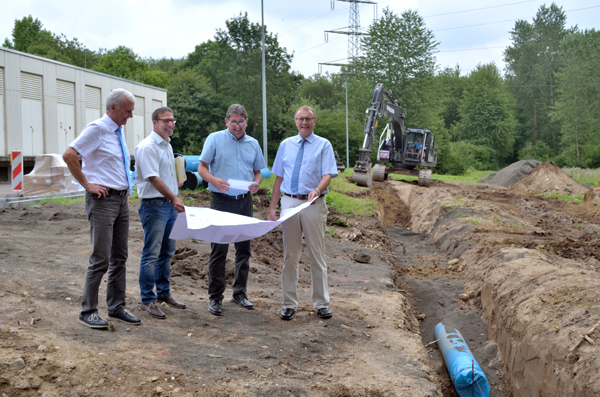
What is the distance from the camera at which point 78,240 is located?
8.75 m

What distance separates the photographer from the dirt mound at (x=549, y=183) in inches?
1043

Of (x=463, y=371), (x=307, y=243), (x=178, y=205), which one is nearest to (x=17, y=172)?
(x=178, y=205)

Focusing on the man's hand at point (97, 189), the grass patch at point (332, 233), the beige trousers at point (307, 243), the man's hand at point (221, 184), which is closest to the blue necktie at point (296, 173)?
the beige trousers at point (307, 243)

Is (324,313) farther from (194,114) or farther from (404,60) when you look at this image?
(404,60)

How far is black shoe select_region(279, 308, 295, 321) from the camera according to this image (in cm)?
574

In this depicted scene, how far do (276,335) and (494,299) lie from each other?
384cm

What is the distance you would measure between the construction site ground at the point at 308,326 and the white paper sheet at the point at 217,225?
89 centimetres

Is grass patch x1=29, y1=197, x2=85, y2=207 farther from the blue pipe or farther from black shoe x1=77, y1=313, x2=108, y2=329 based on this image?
the blue pipe

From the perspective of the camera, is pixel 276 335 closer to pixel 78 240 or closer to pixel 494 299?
pixel 494 299

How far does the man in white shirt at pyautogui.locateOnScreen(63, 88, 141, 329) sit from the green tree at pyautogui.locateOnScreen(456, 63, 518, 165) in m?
61.4

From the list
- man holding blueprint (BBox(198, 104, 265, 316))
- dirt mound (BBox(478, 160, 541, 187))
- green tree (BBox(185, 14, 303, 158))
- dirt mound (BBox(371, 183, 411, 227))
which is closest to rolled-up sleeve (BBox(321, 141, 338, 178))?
man holding blueprint (BBox(198, 104, 265, 316))

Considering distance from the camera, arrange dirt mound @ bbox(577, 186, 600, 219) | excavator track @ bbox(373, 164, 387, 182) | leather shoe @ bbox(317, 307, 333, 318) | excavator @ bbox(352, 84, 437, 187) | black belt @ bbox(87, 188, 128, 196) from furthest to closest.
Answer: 1. excavator track @ bbox(373, 164, 387, 182)
2. excavator @ bbox(352, 84, 437, 187)
3. dirt mound @ bbox(577, 186, 600, 219)
4. leather shoe @ bbox(317, 307, 333, 318)
5. black belt @ bbox(87, 188, 128, 196)

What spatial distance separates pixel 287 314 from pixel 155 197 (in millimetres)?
1999

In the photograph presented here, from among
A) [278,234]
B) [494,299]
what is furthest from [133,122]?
[494,299]
